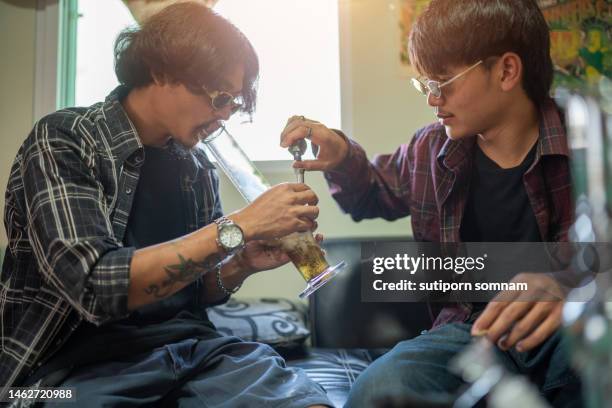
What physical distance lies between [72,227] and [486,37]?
2.18 feet

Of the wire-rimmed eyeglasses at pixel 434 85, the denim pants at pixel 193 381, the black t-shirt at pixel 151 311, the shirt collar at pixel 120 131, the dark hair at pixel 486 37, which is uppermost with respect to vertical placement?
the dark hair at pixel 486 37

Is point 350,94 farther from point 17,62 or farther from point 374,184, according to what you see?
point 17,62

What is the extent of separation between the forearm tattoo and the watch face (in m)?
0.02

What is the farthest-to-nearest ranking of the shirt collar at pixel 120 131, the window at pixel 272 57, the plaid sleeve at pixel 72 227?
the window at pixel 272 57 → the shirt collar at pixel 120 131 → the plaid sleeve at pixel 72 227

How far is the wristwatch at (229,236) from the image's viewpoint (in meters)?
0.72

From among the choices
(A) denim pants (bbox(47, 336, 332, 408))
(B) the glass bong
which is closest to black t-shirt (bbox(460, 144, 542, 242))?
(B) the glass bong

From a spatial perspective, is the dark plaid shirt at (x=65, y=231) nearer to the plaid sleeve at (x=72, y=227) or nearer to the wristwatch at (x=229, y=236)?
the plaid sleeve at (x=72, y=227)

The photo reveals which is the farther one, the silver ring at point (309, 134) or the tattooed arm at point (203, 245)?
the silver ring at point (309, 134)

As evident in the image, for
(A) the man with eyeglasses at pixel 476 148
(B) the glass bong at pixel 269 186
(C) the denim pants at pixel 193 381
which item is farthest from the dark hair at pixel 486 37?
(C) the denim pants at pixel 193 381

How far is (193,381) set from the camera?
30.6 inches

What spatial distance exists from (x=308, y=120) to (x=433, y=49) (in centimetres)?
23

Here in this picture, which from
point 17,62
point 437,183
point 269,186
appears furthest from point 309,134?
point 17,62

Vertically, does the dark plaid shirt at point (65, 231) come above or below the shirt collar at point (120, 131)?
below

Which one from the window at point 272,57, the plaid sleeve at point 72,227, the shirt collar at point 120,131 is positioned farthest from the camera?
the window at point 272,57
